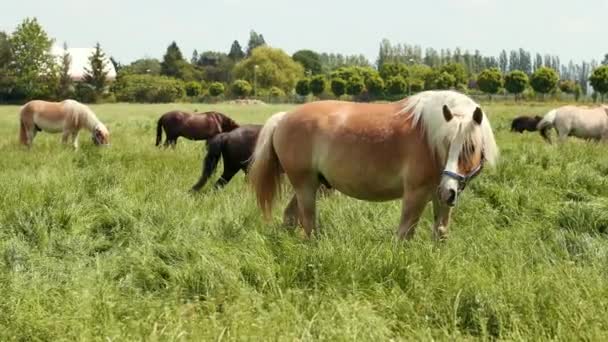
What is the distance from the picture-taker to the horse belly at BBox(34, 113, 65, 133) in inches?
639

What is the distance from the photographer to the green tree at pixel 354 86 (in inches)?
3056

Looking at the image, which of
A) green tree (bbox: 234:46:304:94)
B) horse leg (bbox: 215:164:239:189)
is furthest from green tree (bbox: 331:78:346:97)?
horse leg (bbox: 215:164:239:189)

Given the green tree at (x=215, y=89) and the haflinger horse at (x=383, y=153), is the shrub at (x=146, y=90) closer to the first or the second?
the green tree at (x=215, y=89)

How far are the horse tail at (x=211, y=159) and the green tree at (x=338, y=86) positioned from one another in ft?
223

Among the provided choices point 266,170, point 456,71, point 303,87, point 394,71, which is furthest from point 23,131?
point 394,71

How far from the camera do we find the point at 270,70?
312ft

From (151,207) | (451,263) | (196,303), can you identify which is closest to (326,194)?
(151,207)

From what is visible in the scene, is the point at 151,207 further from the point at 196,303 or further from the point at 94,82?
the point at 94,82

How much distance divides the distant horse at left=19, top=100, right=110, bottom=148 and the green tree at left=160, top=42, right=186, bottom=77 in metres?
91.4

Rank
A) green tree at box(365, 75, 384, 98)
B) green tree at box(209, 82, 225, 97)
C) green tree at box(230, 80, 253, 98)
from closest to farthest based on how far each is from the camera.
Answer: green tree at box(365, 75, 384, 98) < green tree at box(209, 82, 225, 97) < green tree at box(230, 80, 253, 98)

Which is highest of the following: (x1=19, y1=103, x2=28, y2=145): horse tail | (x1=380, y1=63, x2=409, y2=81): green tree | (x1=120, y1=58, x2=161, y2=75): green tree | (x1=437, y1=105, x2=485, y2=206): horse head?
(x1=120, y1=58, x2=161, y2=75): green tree

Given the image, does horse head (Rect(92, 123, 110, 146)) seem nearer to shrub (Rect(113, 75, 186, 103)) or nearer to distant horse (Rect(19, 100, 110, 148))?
distant horse (Rect(19, 100, 110, 148))

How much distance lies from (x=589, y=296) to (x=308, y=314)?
1626mm

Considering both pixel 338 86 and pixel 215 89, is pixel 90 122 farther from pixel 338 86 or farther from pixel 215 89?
pixel 215 89
